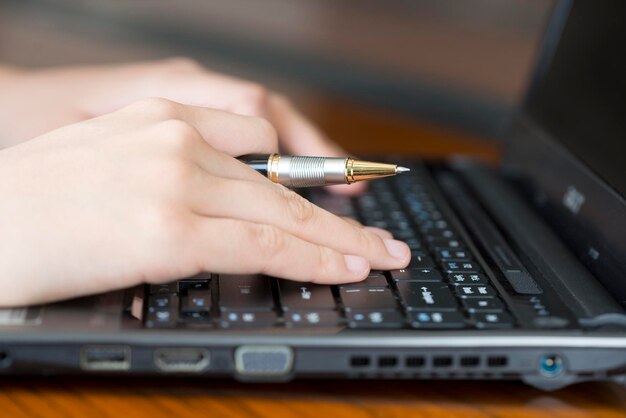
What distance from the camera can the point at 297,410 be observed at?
21.5 inches

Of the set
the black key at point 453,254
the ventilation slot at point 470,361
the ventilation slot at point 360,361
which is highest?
the black key at point 453,254

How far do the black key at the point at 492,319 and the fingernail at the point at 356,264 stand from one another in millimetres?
88

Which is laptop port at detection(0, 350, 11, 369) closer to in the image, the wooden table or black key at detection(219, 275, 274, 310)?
the wooden table

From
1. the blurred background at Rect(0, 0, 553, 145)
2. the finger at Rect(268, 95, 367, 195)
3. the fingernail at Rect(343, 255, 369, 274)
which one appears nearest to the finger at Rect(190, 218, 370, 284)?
the fingernail at Rect(343, 255, 369, 274)

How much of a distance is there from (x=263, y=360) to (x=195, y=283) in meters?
0.09

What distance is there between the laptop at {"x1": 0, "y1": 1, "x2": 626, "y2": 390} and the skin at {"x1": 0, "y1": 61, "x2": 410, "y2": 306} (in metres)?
0.02

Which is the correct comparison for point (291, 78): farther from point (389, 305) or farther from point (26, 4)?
point (389, 305)

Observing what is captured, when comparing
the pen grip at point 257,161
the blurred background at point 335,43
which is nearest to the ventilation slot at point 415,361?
the pen grip at point 257,161

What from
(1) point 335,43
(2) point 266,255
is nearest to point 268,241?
(2) point 266,255

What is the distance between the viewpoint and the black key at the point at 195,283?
58cm

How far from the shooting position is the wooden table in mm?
537

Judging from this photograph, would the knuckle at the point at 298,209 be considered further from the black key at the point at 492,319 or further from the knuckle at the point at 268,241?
the black key at the point at 492,319

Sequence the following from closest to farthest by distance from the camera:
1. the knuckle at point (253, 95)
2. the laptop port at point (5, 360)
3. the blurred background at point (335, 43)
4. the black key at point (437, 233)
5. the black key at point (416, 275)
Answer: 1. the laptop port at point (5, 360)
2. the black key at point (416, 275)
3. the black key at point (437, 233)
4. the knuckle at point (253, 95)
5. the blurred background at point (335, 43)

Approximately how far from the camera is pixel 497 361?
1.75 ft
